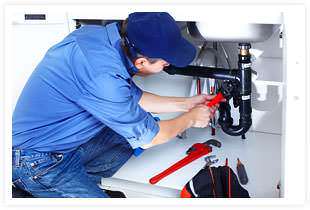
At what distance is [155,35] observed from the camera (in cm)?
127

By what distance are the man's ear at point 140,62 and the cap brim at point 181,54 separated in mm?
82

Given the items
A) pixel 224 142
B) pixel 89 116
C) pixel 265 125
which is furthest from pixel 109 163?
pixel 265 125

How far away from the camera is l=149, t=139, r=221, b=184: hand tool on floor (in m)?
1.60

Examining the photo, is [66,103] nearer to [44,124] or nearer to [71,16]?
[44,124]

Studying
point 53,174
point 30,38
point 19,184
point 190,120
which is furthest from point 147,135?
point 30,38

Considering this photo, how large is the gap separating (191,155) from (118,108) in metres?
0.52

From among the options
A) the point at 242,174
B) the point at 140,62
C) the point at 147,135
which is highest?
the point at 140,62

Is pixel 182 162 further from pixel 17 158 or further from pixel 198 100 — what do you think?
pixel 17 158

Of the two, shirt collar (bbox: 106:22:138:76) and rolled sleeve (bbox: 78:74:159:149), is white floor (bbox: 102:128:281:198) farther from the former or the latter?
shirt collar (bbox: 106:22:138:76)

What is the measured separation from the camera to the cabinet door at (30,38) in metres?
1.66

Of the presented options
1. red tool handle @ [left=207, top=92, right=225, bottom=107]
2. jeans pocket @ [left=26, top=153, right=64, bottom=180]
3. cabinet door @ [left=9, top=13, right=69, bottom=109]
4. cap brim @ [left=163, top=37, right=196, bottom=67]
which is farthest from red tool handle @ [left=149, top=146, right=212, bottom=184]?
cabinet door @ [left=9, top=13, right=69, bottom=109]

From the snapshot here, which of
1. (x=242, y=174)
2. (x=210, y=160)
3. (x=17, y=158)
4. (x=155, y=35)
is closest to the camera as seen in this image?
(x=155, y=35)

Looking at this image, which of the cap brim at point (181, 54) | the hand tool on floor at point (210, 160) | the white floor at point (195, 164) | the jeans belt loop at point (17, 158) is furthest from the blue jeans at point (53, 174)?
the cap brim at point (181, 54)

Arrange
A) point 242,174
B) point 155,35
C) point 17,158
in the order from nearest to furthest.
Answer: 1. point 155,35
2. point 17,158
3. point 242,174
